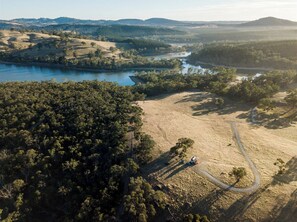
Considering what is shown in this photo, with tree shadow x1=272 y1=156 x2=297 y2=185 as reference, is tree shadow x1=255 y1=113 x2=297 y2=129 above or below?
below

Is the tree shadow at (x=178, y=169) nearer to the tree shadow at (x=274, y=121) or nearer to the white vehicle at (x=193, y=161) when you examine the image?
the white vehicle at (x=193, y=161)

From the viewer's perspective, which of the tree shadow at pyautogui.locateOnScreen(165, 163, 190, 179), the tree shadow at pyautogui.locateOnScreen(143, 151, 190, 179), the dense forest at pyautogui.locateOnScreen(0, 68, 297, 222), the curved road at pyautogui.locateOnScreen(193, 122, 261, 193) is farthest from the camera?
the tree shadow at pyautogui.locateOnScreen(143, 151, 190, 179)

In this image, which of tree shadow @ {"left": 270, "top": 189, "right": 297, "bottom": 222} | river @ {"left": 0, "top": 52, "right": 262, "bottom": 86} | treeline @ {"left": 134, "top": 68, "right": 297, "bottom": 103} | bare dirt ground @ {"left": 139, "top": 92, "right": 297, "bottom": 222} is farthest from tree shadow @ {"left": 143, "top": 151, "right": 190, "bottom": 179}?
river @ {"left": 0, "top": 52, "right": 262, "bottom": 86}

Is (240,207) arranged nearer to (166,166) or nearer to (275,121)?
(166,166)

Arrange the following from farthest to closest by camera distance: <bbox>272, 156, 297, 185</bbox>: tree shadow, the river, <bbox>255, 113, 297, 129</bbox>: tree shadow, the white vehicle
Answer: the river, <bbox>255, 113, 297, 129</bbox>: tree shadow, the white vehicle, <bbox>272, 156, 297, 185</bbox>: tree shadow

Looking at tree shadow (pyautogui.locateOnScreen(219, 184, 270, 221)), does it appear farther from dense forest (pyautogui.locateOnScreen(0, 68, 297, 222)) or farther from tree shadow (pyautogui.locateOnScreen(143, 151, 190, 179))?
tree shadow (pyautogui.locateOnScreen(143, 151, 190, 179))

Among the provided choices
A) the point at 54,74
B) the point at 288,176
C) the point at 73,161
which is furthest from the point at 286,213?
the point at 54,74

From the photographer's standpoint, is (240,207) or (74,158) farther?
(74,158)

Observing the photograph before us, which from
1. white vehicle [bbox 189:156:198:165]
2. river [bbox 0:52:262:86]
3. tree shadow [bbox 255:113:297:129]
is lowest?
river [bbox 0:52:262:86]
